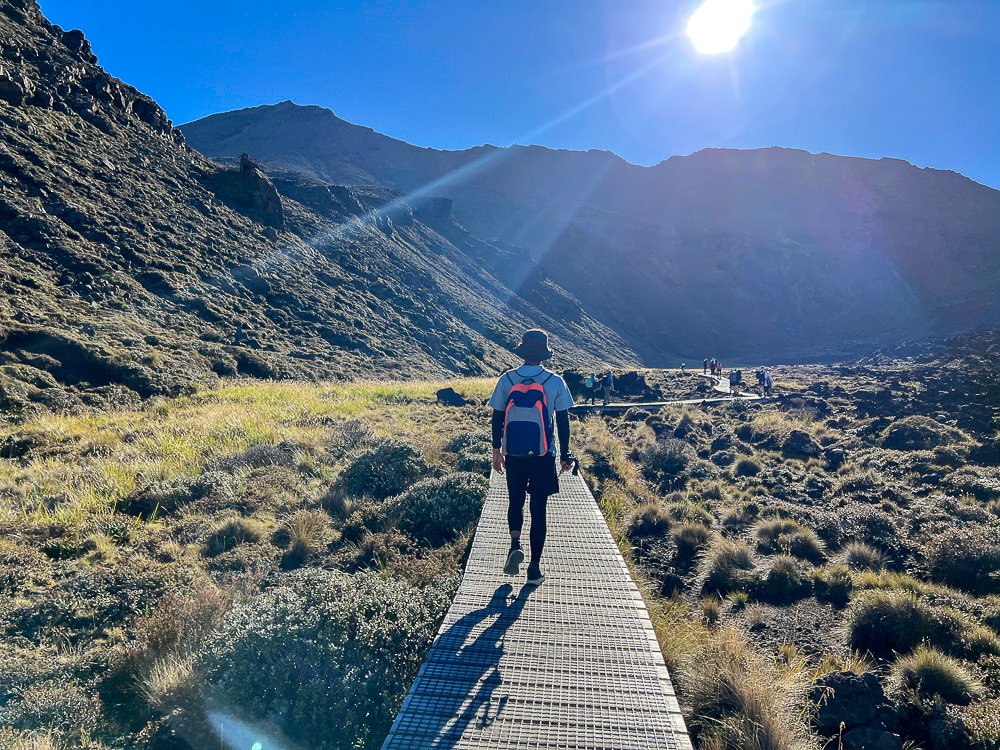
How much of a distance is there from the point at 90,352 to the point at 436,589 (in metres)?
16.6

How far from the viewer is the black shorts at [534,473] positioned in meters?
4.18

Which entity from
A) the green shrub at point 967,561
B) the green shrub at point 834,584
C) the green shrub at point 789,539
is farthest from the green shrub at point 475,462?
the green shrub at point 967,561

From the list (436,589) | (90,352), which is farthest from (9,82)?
(436,589)

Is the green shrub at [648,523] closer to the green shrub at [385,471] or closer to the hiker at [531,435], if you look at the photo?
the green shrub at [385,471]

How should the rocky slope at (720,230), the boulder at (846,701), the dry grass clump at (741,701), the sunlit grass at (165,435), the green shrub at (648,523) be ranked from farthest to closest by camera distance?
the rocky slope at (720,230) → the green shrub at (648,523) → the sunlit grass at (165,435) → the boulder at (846,701) → the dry grass clump at (741,701)

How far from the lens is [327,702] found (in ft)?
9.77

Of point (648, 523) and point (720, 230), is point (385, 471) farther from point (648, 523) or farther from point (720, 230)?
point (720, 230)

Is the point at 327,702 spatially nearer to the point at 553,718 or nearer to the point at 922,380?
the point at 553,718

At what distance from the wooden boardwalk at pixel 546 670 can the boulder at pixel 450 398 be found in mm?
12870

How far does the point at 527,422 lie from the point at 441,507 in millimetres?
2601

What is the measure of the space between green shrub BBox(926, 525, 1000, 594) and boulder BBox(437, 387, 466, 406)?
13345 millimetres

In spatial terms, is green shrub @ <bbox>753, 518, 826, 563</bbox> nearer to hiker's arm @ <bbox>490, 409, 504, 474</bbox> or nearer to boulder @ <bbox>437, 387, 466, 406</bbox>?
hiker's arm @ <bbox>490, 409, 504, 474</bbox>

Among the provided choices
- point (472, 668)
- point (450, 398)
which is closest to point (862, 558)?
point (472, 668)

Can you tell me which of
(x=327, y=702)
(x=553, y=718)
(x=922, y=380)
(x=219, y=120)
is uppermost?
(x=219, y=120)
